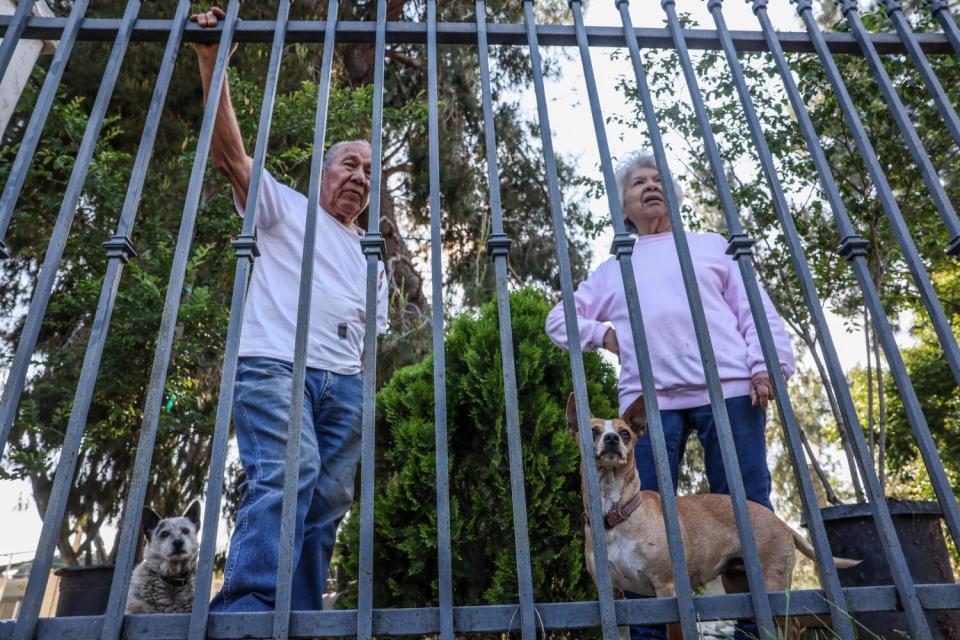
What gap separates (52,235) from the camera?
169 cm

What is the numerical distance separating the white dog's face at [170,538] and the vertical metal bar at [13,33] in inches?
137

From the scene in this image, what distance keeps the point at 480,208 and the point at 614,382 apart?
443 cm

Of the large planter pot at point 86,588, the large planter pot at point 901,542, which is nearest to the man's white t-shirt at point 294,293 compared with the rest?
the large planter pot at point 901,542

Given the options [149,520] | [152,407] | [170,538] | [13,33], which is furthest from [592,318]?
[149,520]

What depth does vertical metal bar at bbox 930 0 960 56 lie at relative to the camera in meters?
2.07

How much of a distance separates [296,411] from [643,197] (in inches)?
84.1

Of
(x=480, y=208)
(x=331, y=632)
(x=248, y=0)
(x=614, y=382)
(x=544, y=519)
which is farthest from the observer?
(x=480, y=208)

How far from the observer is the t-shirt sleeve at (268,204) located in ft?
8.38

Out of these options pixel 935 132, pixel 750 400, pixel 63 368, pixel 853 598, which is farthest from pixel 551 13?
pixel 853 598

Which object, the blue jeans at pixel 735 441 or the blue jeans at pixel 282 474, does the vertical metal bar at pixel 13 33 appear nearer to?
the blue jeans at pixel 282 474

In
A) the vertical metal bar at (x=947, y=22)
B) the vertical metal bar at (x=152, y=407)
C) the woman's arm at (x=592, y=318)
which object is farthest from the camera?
the woman's arm at (x=592, y=318)

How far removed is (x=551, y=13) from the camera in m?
9.22

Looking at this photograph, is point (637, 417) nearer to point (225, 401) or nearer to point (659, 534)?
point (659, 534)

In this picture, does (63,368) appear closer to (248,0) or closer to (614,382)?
(248,0)
